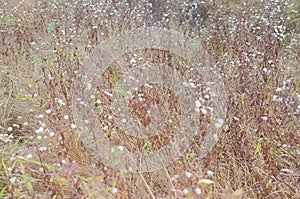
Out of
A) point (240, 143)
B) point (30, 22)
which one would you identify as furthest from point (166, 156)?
Result: point (30, 22)

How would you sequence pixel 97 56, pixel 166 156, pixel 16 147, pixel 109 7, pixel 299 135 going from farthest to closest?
1. pixel 109 7
2. pixel 97 56
3. pixel 16 147
4. pixel 166 156
5. pixel 299 135

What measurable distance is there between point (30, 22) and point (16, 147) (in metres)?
2.54

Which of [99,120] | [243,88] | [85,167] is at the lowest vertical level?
[85,167]

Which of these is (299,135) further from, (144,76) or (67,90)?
(67,90)

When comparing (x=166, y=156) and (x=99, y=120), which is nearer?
(x=166, y=156)

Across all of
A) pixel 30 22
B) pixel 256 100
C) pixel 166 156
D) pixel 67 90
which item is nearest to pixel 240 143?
pixel 256 100

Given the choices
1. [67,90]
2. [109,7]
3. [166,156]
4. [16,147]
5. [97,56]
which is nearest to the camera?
[166,156]

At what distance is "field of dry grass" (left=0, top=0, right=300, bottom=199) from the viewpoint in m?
2.06

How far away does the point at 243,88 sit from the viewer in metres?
2.63

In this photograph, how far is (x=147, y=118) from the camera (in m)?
2.56

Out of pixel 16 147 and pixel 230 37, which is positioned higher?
pixel 230 37

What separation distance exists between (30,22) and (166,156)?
3176mm

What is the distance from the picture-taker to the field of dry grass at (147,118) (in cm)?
206

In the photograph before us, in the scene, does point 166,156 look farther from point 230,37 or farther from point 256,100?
point 230,37
